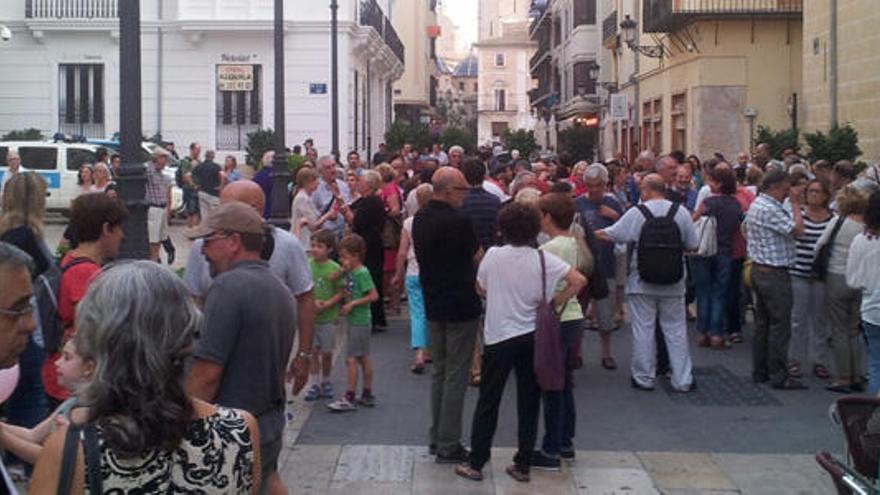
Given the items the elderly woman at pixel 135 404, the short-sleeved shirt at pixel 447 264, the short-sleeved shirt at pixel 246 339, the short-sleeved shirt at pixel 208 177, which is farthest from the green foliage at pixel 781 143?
the elderly woman at pixel 135 404

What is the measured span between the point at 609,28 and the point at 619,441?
3748cm

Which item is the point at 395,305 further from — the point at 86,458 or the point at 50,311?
the point at 86,458

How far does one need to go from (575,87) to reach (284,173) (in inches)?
1453

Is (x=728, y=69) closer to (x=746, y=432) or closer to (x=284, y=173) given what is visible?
(x=284, y=173)

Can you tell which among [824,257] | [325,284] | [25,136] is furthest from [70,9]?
Result: [824,257]

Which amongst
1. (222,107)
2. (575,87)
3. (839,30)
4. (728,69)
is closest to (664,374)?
(839,30)

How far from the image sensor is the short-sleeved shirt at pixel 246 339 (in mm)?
5035

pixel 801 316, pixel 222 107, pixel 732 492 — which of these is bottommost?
pixel 732 492

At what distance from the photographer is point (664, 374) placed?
11297 millimetres

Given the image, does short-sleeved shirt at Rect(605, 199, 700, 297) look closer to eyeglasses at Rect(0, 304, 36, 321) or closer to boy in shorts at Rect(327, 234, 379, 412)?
boy in shorts at Rect(327, 234, 379, 412)

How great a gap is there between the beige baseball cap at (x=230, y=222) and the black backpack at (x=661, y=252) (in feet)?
18.3

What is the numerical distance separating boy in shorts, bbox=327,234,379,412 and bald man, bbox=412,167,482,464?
167 centimetres

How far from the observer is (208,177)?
20750 millimetres

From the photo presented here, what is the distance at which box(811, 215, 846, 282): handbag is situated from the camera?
10383mm
